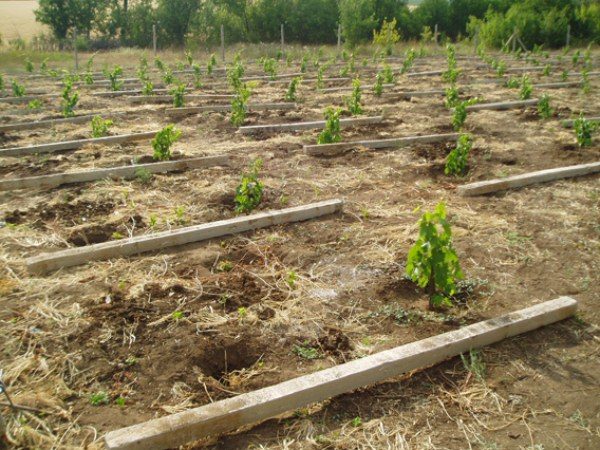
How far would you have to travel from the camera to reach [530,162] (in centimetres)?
702

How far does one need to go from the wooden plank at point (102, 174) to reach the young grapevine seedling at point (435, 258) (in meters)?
3.97

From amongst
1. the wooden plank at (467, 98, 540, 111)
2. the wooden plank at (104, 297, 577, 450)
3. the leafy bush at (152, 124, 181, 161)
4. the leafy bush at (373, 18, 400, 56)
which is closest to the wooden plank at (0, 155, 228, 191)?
the leafy bush at (152, 124, 181, 161)

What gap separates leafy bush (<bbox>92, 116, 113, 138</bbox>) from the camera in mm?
8281

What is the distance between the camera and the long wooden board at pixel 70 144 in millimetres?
7590

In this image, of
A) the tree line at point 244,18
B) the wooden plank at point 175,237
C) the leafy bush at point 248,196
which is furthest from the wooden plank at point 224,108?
the tree line at point 244,18

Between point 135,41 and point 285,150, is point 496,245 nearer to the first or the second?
point 285,150

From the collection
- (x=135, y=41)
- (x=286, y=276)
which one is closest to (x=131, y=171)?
(x=286, y=276)

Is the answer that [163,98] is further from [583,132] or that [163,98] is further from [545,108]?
[583,132]

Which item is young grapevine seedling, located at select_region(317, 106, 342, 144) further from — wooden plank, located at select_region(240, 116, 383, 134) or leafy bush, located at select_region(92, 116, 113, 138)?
leafy bush, located at select_region(92, 116, 113, 138)

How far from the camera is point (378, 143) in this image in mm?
7691

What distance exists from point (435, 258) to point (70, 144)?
252 inches

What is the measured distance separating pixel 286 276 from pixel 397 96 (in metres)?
8.90

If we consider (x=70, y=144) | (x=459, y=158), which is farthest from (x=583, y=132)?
(x=70, y=144)

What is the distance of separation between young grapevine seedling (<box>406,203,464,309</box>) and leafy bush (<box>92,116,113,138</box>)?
634 centimetres
